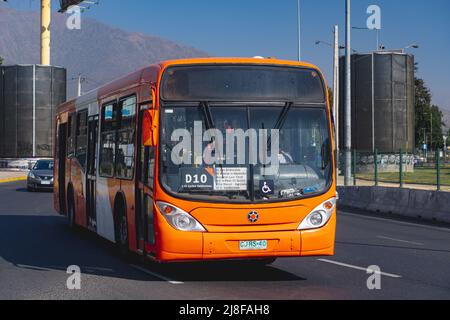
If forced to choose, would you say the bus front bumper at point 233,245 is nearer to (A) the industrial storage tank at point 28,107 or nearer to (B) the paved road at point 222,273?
(B) the paved road at point 222,273

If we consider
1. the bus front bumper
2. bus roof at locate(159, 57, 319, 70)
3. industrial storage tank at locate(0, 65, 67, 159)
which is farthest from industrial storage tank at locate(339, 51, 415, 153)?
the bus front bumper

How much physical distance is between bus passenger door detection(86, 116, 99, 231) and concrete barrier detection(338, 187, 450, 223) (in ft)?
33.1

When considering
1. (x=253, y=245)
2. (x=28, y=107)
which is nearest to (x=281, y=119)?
(x=253, y=245)

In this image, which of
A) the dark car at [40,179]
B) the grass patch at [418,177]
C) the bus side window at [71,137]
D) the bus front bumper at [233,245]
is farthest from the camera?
the dark car at [40,179]

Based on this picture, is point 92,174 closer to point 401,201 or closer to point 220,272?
point 220,272

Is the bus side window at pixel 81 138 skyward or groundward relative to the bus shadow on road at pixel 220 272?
skyward

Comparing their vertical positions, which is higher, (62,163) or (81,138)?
(81,138)

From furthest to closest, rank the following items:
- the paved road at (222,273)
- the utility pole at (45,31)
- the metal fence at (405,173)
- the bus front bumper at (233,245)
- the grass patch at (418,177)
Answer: the utility pole at (45,31) → the grass patch at (418,177) → the metal fence at (405,173) → the bus front bumper at (233,245) → the paved road at (222,273)

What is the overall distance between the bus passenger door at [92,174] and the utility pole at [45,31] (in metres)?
53.3

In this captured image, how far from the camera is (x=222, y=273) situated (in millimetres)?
10938

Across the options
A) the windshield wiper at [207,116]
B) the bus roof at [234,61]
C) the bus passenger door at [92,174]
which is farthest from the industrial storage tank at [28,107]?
the windshield wiper at [207,116]

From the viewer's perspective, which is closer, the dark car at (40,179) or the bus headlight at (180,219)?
the bus headlight at (180,219)

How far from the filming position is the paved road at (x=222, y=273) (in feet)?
30.3

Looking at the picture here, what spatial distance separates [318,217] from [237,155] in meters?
1.29
